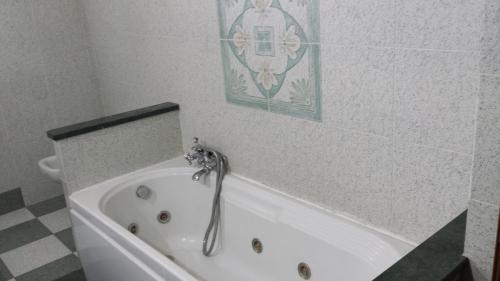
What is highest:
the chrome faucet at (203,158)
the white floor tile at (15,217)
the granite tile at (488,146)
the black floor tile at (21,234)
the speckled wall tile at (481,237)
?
the granite tile at (488,146)

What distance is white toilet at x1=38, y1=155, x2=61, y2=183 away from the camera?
2682 mm

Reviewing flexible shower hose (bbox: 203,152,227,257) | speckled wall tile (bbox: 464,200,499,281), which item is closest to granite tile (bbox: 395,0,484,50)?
speckled wall tile (bbox: 464,200,499,281)

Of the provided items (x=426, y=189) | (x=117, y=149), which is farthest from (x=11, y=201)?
(x=426, y=189)

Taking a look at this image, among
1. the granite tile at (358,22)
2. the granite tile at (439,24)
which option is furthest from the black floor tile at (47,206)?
the granite tile at (439,24)

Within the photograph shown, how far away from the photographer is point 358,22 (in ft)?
5.06

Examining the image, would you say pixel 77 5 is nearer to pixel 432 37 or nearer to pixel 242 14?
pixel 242 14

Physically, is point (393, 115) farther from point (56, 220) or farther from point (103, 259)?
point (56, 220)

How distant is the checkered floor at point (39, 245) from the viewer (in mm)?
2490

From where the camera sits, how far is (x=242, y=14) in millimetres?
1957

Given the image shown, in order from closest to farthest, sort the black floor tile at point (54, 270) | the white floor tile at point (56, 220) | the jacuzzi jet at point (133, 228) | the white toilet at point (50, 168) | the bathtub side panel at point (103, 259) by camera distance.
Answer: the bathtub side panel at point (103, 259) → the jacuzzi jet at point (133, 228) → the black floor tile at point (54, 270) → the white toilet at point (50, 168) → the white floor tile at point (56, 220)

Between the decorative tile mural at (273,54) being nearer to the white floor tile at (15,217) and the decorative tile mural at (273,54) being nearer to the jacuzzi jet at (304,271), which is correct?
the jacuzzi jet at (304,271)

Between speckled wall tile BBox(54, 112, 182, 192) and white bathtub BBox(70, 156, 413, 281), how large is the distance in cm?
6

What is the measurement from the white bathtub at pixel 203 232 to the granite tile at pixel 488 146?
59 cm

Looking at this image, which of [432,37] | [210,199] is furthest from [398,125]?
[210,199]
